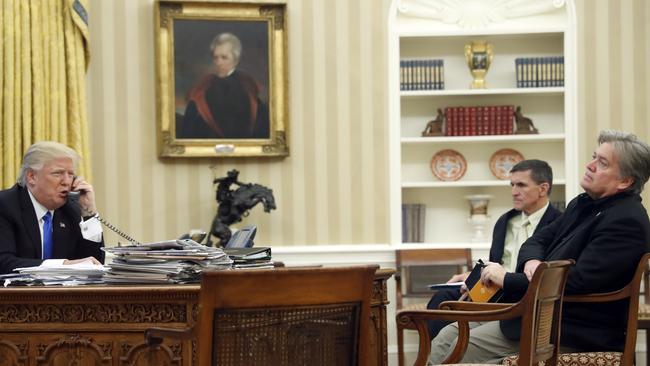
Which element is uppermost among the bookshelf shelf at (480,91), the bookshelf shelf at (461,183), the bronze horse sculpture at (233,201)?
the bookshelf shelf at (480,91)

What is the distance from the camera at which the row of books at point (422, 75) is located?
7.40 metres

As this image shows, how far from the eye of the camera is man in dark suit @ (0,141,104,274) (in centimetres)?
448

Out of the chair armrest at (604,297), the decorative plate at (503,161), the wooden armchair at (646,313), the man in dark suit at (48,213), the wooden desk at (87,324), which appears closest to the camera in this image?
the wooden desk at (87,324)

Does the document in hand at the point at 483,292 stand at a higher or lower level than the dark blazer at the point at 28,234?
lower

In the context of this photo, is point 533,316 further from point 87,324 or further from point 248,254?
point 87,324

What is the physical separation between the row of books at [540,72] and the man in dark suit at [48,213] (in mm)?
3702

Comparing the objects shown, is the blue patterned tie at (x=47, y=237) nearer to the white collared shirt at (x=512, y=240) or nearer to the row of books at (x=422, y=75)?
the white collared shirt at (x=512, y=240)

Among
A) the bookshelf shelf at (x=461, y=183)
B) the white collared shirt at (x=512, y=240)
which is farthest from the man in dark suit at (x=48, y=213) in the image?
the bookshelf shelf at (x=461, y=183)

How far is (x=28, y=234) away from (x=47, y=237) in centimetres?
16

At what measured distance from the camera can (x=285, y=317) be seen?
8.86 feet

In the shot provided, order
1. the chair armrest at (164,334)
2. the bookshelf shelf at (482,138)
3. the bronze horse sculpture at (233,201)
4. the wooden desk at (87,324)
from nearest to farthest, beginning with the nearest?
the chair armrest at (164,334), the wooden desk at (87,324), the bronze horse sculpture at (233,201), the bookshelf shelf at (482,138)

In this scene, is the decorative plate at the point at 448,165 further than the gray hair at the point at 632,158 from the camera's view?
Yes

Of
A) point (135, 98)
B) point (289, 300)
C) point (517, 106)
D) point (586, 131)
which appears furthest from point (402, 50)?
point (289, 300)

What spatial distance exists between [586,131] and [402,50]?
4.84 feet
